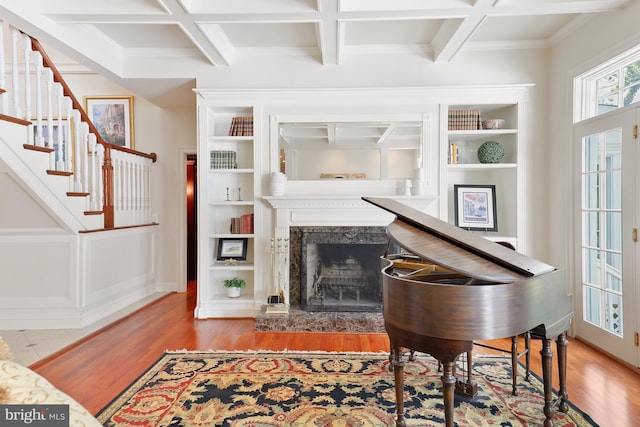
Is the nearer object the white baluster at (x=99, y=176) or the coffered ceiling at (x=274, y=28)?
the coffered ceiling at (x=274, y=28)

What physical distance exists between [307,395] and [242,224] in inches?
86.7

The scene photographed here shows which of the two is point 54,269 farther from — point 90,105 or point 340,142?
point 340,142

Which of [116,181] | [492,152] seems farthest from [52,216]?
[492,152]

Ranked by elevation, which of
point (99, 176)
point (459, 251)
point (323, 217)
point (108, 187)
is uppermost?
point (99, 176)

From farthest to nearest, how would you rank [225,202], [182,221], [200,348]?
[182,221] → [225,202] → [200,348]

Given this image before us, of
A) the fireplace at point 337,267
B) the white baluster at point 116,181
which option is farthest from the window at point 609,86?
the white baluster at point 116,181

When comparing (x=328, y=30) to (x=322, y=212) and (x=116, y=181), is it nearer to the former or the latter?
(x=322, y=212)

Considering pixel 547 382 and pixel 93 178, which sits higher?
pixel 93 178

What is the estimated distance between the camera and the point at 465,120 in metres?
3.78

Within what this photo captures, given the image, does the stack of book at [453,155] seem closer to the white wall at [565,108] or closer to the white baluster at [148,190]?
the white wall at [565,108]

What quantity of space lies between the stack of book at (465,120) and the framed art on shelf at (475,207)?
0.64m

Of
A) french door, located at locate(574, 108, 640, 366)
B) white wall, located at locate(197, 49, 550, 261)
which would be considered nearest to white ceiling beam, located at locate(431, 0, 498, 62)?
white wall, located at locate(197, 49, 550, 261)

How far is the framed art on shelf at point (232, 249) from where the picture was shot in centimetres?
402

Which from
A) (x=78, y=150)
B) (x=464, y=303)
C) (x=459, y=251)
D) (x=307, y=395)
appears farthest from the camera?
(x=78, y=150)
